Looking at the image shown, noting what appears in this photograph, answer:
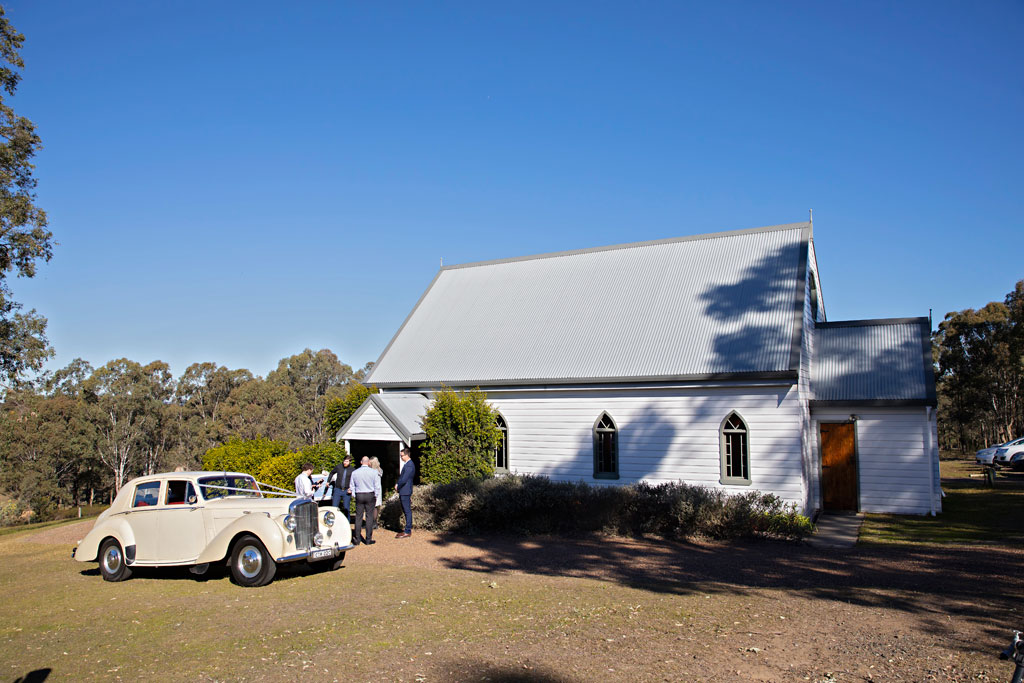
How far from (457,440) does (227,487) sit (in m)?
8.47

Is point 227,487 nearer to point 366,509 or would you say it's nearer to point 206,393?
point 366,509

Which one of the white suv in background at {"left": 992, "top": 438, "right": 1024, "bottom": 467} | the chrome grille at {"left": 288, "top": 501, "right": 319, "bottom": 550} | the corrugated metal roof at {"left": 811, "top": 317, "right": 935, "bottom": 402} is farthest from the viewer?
the white suv in background at {"left": 992, "top": 438, "right": 1024, "bottom": 467}

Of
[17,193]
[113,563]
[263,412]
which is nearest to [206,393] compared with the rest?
[263,412]

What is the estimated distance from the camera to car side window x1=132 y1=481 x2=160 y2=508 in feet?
42.9

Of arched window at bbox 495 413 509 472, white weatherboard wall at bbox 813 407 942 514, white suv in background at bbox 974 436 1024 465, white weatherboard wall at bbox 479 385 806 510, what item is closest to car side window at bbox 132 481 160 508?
arched window at bbox 495 413 509 472

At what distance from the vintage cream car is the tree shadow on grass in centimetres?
305

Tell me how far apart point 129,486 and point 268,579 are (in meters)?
3.83

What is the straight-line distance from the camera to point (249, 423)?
253 ft

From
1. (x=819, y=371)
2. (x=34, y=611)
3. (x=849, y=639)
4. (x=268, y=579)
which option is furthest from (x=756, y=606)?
(x=819, y=371)

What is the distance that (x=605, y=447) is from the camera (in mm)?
21016

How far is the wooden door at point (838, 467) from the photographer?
67.3ft

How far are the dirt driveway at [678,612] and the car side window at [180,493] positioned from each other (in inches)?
59.1

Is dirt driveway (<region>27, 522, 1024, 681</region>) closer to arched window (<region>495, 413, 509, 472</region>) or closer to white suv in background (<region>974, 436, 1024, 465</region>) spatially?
arched window (<region>495, 413, 509, 472</region>)

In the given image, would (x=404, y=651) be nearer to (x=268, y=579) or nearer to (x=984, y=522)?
(x=268, y=579)
